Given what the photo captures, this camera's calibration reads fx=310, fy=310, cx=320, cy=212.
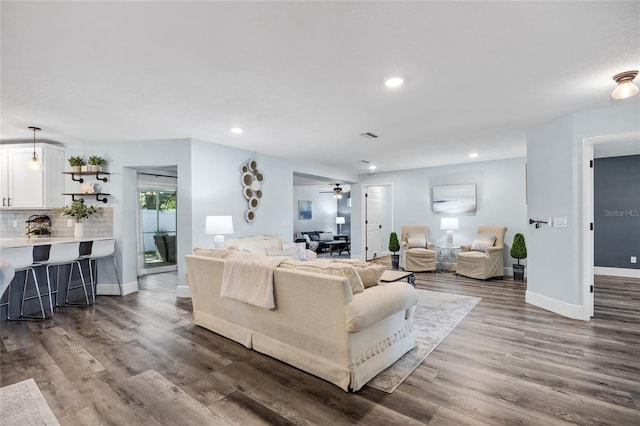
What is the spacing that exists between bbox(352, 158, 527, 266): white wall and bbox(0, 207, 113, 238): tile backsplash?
6251 mm

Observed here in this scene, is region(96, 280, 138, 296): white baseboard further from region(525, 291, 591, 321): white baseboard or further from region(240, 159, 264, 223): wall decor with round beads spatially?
region(525, 291, 591, 321): white baseboard

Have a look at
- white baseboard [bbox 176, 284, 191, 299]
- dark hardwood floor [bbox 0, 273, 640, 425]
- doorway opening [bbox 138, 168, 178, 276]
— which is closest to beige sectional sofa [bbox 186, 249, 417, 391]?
dark hardwood floor [bbox 0, 273, 640, 425]

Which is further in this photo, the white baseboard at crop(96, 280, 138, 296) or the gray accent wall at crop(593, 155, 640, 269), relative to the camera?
the gray accent wall at crop(593, 155, 640, 269)

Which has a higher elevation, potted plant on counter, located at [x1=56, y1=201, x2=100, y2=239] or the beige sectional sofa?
potted plant on counter, located at [x1=56, y1=201, x2=100, y2=239]

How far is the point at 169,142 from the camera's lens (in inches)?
198

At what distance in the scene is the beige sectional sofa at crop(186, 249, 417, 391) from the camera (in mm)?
2277

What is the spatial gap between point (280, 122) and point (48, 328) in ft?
12.1

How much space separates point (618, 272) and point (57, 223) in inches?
416

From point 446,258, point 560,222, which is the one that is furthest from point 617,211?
point 560,222

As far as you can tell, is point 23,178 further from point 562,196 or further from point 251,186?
point 562,196

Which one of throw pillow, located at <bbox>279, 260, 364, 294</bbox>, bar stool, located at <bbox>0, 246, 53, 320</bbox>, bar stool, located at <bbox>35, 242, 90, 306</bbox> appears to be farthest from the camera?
bar stool, located at <bbox>35, 242, 90, 306</bbox>

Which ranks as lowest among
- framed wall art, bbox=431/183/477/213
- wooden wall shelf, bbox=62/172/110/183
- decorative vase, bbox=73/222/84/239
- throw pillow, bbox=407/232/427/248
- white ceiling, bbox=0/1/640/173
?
throw pillow, bbox=407/232/427/248

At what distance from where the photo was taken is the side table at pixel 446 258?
7277mm

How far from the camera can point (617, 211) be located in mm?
6281
